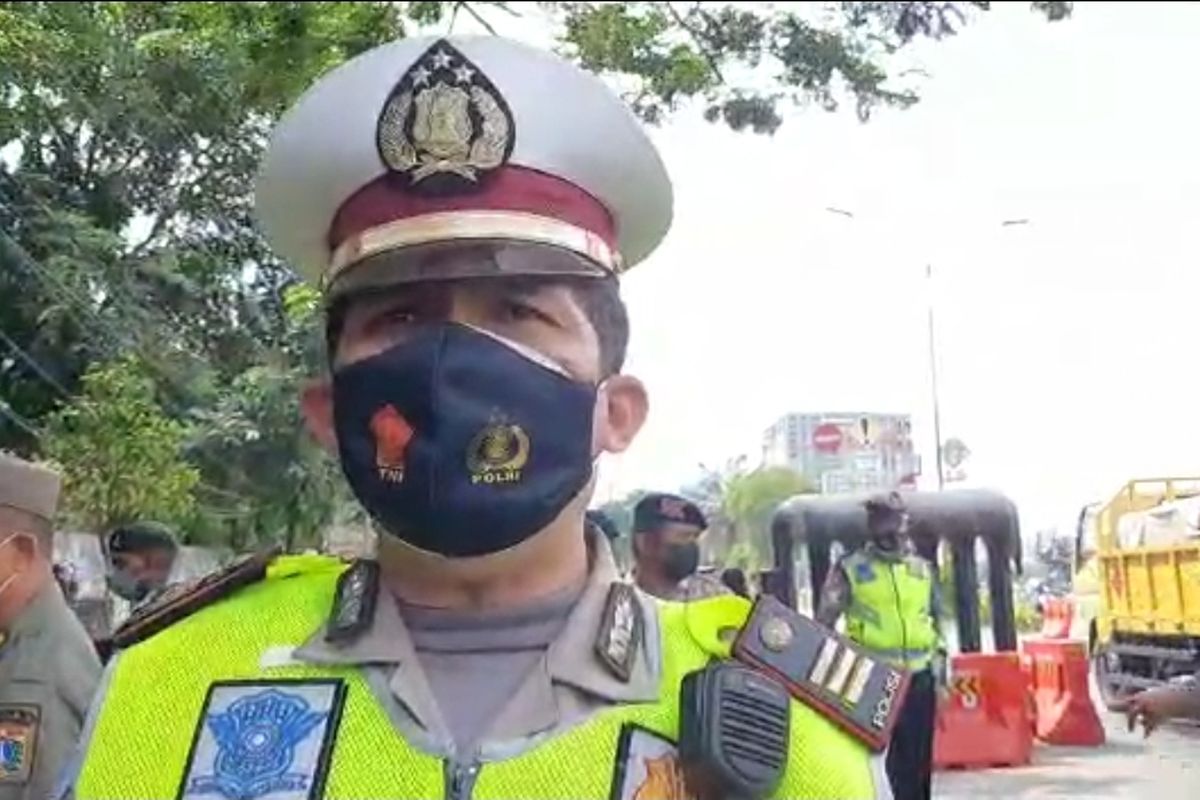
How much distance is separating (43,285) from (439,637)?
8.86 m

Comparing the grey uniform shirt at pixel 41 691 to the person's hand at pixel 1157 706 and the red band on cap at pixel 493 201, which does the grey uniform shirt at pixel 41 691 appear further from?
the person's hand at pixel 1157 706

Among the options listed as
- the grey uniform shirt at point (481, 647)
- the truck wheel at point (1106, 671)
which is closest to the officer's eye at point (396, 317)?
the grey uniform shirt at point (481, 647)

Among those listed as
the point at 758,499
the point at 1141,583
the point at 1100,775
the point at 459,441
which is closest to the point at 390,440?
the point at 459,441

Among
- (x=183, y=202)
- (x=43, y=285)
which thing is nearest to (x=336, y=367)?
(x=183, y=202)

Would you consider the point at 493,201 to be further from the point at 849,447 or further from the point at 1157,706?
the point at 849,447

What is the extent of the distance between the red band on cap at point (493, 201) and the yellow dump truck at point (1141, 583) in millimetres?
3213

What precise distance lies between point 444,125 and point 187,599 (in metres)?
0.46

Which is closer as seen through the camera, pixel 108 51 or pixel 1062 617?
pixel 108 51

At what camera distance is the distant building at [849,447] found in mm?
6926

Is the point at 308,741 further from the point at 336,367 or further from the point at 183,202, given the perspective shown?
the point at 183,202

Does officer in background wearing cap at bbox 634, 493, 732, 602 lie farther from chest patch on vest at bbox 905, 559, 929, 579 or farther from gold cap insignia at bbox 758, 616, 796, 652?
gold cap insignia at bbox 758, 616, 796, 652

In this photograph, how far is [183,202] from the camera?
8.09 metres

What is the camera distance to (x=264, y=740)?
1.33m

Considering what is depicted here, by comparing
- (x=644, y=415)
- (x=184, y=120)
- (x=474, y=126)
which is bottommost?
(x=644, y=415)
